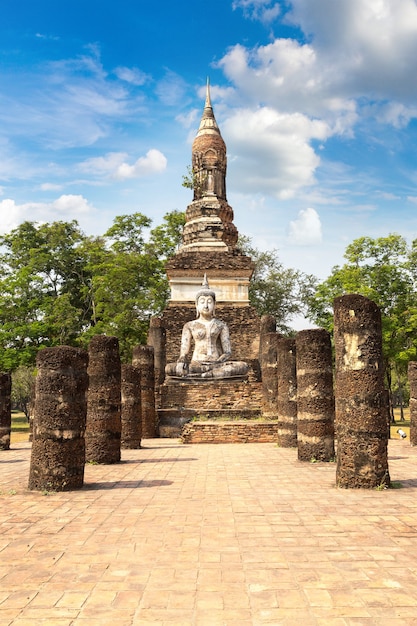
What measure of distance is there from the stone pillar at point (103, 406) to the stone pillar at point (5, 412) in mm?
5433

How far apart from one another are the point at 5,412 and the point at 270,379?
7.71m

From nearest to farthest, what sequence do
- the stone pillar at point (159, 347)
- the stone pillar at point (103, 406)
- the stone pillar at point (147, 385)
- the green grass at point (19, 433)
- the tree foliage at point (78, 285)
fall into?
the stone pillar at point (103, 406) < the stone pillar at point (147, 385) < the stone pillar at point (159, 347) < the green grass at point (19, 433) < the tree foliage at point (78, 285)

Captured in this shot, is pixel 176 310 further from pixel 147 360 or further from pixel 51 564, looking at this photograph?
pixel 51 564

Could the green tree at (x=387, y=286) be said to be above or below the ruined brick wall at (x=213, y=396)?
above

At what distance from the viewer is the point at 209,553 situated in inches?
203

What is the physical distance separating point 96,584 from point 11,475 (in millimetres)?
6498

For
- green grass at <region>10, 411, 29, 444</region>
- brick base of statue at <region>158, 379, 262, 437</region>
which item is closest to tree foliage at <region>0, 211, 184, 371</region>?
green grass at <region>10, 411, 29, 444</region>

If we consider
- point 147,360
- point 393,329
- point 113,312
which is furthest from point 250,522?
point 113,312

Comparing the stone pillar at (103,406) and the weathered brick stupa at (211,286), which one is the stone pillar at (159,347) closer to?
the weathered brick stupa at (211,286)

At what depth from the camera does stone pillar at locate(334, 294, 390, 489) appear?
8.27 m

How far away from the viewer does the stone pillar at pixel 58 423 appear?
8344mm

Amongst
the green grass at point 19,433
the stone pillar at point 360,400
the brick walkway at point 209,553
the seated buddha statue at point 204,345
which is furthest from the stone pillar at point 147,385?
the stone pillar at point 360,400

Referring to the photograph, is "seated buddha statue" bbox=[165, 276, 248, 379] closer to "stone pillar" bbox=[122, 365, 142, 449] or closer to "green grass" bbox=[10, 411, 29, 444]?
"stone pillar" bbox=[122, 365, 142, 449]

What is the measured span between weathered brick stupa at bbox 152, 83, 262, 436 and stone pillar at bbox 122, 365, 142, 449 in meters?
4.40
